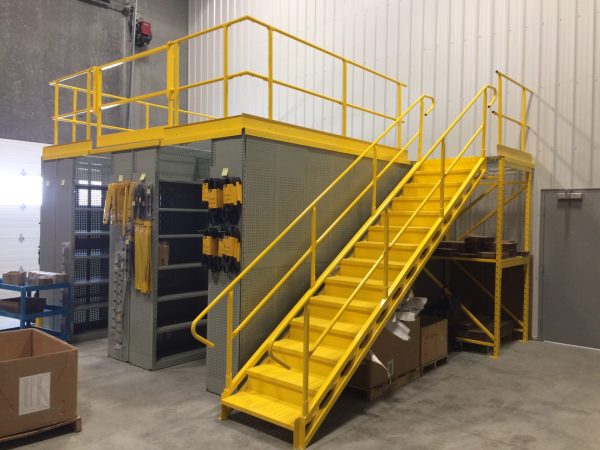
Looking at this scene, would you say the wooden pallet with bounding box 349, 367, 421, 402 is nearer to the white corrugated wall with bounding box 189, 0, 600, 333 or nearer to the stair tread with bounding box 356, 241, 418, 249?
the stair tread with bounding box 356, 241, 418, 249

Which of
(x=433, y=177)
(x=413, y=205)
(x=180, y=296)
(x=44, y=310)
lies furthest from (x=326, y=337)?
(x=44, y=310)

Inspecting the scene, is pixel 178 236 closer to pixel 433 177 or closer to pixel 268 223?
pixel 268 223

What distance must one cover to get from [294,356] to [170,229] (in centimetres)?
299

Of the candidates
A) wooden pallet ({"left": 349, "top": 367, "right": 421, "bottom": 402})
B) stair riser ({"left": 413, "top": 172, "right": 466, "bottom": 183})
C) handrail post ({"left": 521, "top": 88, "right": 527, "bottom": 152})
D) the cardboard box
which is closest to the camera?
wooden pallet ({"left": 349, "top": 367, "right": 421, "bottom": 402})

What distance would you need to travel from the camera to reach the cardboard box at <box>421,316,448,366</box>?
20.9 feet

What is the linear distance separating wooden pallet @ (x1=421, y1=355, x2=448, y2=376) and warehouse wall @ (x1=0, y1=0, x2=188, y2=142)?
29.0ft

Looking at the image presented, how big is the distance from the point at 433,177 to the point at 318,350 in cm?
360

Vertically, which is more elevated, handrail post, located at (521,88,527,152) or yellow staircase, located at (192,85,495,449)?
handrail post, located at (521,88,527,152)

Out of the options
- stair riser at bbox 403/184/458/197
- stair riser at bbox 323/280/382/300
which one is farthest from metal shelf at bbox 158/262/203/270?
stair riser at bbox 403/184/458/197

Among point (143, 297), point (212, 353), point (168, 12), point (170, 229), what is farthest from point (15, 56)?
point (212, 353)

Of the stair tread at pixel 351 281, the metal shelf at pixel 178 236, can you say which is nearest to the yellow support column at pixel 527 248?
the stair tread at pixel 351 281

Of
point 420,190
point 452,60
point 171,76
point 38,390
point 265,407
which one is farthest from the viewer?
point 452,60

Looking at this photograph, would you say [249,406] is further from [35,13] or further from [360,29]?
[35,13]

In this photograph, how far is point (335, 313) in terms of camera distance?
5.71 m
